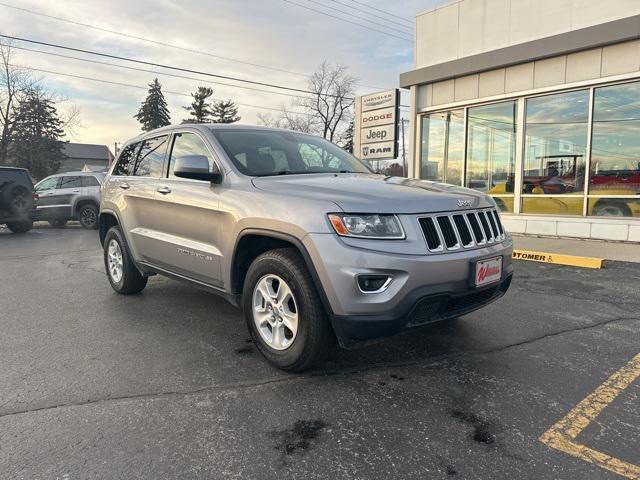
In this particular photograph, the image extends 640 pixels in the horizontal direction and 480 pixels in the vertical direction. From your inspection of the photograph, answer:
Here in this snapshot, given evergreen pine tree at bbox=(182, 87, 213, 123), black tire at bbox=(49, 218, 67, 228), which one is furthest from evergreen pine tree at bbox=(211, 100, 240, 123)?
black tire at bbox=(49, 218, 67, 228)

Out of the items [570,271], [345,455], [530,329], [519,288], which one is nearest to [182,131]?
[345,455]

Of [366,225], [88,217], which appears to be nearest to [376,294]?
[366,225]

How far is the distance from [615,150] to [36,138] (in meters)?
48.7

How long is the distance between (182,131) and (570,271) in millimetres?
5717

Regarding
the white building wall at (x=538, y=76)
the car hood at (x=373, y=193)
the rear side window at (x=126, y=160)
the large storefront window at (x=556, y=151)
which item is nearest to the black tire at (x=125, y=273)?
the rear side window at (x=126, y=160)

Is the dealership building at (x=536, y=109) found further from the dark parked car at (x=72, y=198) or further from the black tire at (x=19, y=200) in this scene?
the black tire at (x=19, y=200)

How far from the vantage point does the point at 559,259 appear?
756 centimetres

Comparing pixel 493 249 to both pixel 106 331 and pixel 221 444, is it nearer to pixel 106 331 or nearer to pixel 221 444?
pixel 221 444

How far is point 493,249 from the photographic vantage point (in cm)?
341

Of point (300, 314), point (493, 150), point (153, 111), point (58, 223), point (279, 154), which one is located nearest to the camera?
point (300, 314)

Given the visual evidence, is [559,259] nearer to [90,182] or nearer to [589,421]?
[589,421]

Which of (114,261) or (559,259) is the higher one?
(114,261)

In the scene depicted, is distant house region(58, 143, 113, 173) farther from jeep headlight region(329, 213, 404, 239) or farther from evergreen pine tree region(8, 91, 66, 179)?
jeep headlight region(329, 213, 404, 239)

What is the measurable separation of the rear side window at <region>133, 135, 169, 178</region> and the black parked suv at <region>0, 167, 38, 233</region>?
30.9ft
